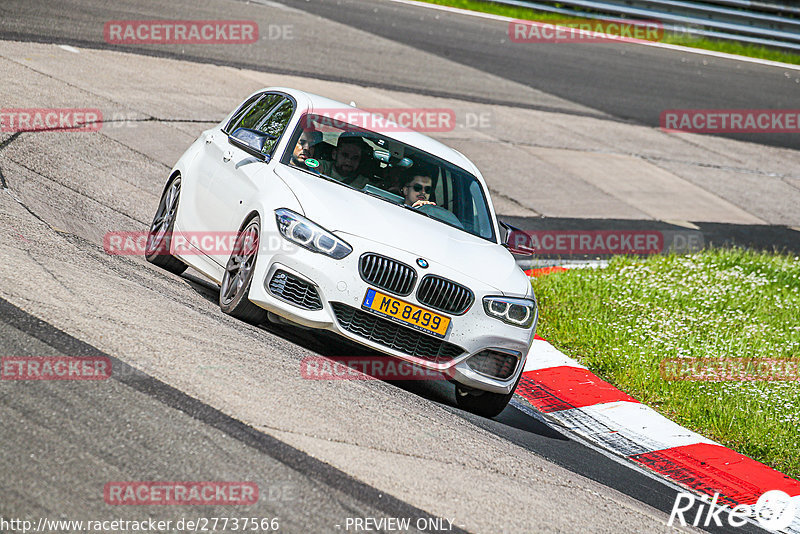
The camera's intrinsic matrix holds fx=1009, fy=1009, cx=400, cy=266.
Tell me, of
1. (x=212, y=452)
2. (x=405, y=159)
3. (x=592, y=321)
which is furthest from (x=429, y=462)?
(x=592, y=321)

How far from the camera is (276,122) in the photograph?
7781 mm

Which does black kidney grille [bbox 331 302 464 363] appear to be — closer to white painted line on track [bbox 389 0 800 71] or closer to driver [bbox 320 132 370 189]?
driver [bbox 320 132 370 189]

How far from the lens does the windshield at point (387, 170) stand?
23.8 ft

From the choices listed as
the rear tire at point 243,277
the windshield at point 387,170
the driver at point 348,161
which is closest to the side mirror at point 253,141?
the windshield at point 387,170

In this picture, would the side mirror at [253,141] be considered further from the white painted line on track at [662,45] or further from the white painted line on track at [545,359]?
the white painted line on track at [662,45]

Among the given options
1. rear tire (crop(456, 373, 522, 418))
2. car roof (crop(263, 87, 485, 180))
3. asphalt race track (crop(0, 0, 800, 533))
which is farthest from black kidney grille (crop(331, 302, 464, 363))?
car roof (crop(263, 87, 485, 180))

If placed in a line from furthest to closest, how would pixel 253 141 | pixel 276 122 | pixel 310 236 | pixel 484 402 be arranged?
pixel 276 122 → pixel 253 141 → pixel 484 402 → pixel 310 236

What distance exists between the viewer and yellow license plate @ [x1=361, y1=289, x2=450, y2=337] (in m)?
6.21

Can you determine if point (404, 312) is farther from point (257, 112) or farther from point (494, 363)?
point (257, 112)

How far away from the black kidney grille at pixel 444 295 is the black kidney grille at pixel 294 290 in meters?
0.65

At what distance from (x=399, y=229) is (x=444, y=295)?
0.55m

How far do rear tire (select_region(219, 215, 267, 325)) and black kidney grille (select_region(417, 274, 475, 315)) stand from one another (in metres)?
1.10

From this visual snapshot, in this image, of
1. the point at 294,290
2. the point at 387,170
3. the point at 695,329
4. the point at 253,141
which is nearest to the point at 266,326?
the point at 294,290

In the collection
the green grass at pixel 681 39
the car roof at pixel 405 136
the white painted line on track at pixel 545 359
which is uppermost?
the green grass at pixel 681 39
